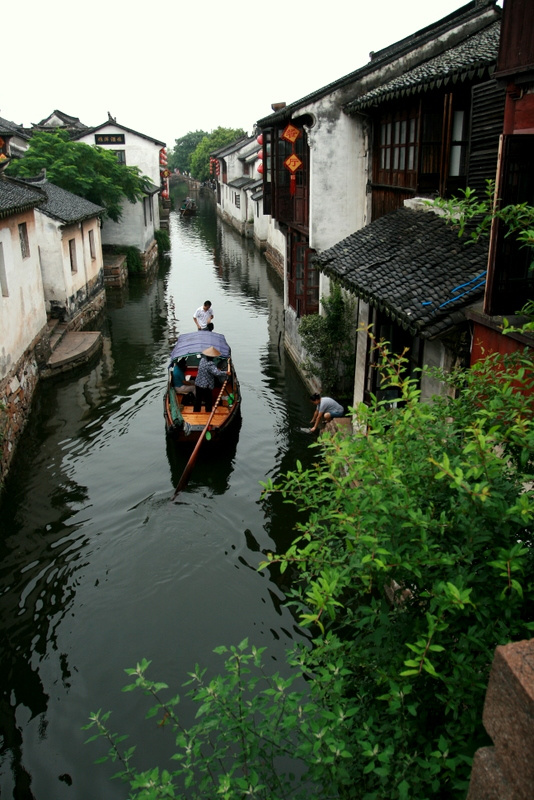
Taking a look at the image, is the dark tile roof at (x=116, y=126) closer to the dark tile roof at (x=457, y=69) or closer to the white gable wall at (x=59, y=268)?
the white gable wall at (x=59, y=268)

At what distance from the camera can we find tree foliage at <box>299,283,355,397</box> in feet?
47.1

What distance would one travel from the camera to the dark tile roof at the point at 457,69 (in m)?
8.38

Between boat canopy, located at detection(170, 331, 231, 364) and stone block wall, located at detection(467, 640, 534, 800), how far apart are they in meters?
12.4

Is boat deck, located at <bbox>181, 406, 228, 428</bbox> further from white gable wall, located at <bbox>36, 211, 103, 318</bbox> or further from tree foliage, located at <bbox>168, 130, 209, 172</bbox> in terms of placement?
tree foliage, located at <bbox>168, 130, 209, 172</bbox>

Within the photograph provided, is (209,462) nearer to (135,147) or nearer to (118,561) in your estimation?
(118,561)

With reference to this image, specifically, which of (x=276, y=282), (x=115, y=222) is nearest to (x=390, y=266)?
(x=276, y=282)

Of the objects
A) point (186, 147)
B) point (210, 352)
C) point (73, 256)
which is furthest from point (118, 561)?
point (186, 147)

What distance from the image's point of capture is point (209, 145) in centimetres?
8362

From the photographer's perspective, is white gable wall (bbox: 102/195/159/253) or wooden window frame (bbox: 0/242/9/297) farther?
white gable wall (bbox: 102/195/159/253)

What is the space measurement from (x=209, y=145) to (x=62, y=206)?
67415 mm

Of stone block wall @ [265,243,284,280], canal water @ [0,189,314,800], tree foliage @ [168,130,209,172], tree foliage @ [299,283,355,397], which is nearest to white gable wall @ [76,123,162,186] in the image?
stone block wall @ [265,243,284,280]

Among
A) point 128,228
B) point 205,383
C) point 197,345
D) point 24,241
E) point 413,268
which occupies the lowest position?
point 205,383

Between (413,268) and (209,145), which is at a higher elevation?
(209,145)

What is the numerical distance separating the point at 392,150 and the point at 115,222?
75.7 feet
